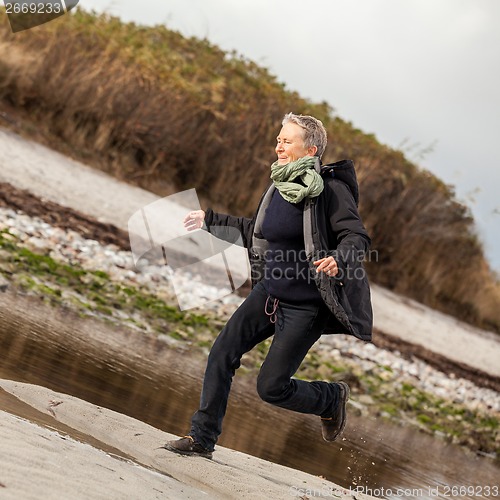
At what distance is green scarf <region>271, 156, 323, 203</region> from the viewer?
4.78 m

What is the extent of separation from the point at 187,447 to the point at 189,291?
21.2 ft

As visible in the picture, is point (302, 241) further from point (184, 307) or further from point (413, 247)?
point (413, 247)

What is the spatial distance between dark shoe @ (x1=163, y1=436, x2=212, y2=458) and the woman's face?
1.35m

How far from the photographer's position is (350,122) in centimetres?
2192

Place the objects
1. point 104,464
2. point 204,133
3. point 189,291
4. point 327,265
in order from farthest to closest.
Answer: point 204,133
point 189,291
point 327,265
point 104,464

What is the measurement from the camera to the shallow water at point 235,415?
6.20m

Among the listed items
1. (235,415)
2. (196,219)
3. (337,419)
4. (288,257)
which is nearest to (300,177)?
(288,257)

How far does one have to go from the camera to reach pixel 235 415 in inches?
286

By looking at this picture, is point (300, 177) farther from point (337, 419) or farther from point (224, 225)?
point (337, 419)

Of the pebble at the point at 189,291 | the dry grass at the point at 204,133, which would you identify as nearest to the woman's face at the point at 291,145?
the pebble at the point at 189,291

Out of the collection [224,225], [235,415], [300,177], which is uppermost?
[300,177]

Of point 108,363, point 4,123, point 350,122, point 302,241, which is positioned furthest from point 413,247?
point 302,241

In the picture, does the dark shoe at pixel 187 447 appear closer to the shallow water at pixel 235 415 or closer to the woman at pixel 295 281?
the woman at pixel 295 281

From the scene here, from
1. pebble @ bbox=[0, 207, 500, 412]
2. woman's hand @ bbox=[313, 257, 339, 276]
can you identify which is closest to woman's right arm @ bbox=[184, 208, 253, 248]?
woman's hand @ bbox=[313, 257, 339, 276]
